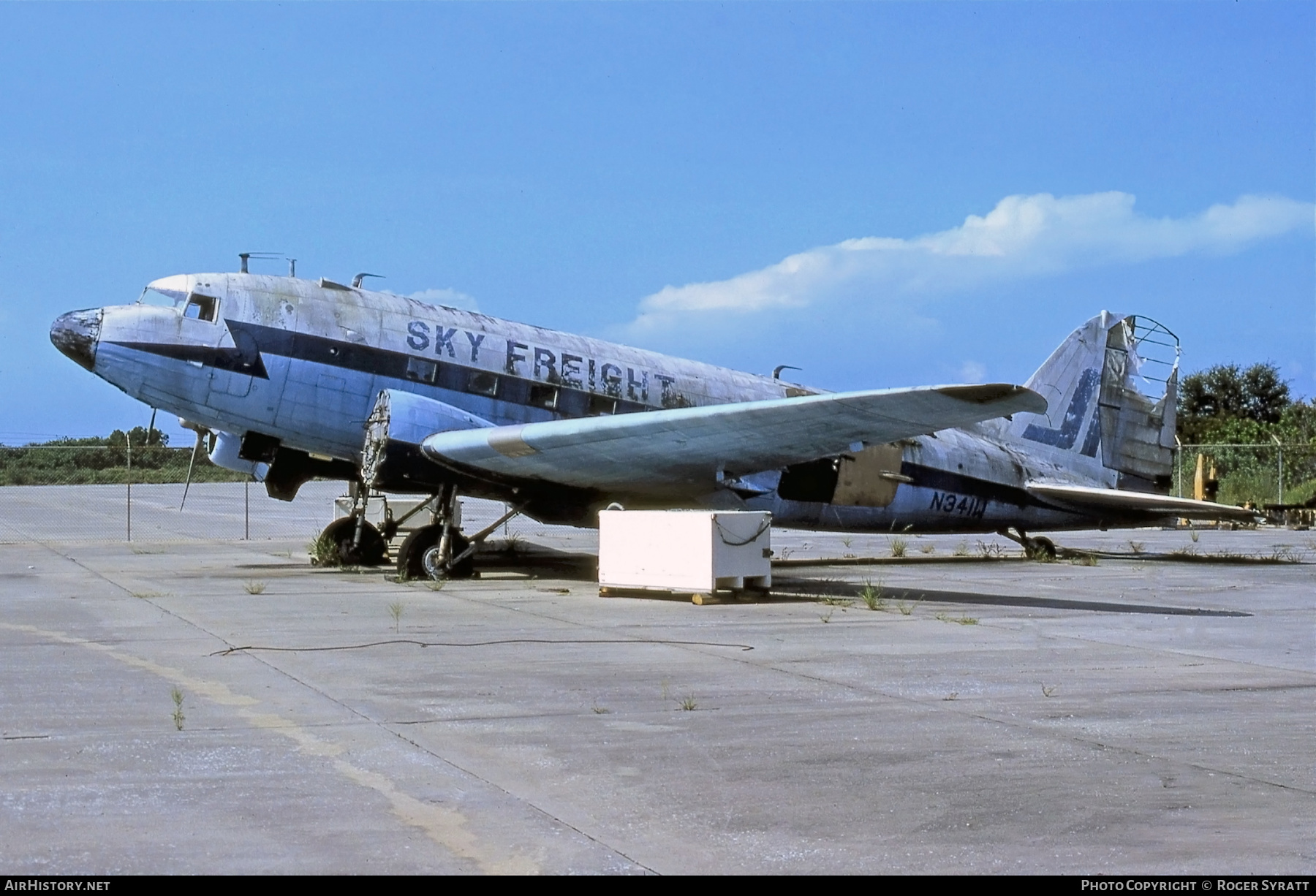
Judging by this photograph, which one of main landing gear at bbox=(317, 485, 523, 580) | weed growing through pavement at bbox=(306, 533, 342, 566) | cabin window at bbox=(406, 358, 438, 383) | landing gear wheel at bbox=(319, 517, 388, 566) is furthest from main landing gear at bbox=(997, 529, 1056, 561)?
weed growing through pavement at bbox=(306, 533, 342, 566)

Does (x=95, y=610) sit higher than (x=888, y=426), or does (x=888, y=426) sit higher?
(x=888, y=426)

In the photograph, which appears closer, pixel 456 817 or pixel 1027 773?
pixel 456 817

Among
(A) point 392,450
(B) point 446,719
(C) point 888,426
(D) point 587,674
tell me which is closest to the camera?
(B) point 446,719

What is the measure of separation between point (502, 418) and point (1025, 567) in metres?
8.96

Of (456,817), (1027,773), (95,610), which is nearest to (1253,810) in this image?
(1027,773)

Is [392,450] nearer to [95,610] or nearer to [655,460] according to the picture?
[655,460]

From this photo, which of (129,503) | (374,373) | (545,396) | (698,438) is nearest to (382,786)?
(698,438)

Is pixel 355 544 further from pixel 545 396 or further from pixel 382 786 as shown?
pixel 382 786

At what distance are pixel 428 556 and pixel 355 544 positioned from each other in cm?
288

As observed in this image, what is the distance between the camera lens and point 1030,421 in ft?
76.3

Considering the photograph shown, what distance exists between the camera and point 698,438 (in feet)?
51.8

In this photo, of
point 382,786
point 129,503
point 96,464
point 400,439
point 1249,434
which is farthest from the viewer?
point 96,464

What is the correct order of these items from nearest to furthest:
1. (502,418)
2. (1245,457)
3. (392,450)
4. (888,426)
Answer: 1. (888,426)
2. (392,450)
3. (502,418)
4. (1245,457)

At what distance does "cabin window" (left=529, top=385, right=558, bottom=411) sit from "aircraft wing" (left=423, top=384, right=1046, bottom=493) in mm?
1315
